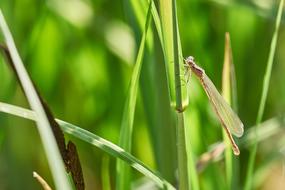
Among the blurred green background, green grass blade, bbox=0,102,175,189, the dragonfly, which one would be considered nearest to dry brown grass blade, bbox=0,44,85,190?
green grass blade, bbox=0,102,175,189

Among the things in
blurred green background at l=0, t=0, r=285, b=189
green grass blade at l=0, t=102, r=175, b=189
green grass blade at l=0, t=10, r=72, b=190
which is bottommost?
blurred green background at l=0, t=0, r=285, b=189

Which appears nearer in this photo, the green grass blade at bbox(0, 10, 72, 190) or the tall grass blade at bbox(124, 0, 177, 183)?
the green grass blade at bbox(0, 10, 72, 190)

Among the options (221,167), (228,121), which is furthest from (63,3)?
(228,121)

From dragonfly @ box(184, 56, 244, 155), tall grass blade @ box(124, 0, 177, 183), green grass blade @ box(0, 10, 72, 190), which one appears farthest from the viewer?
tall grass blade @ box(124, 0, 177, 183)

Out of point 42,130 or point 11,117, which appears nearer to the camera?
point 42,130

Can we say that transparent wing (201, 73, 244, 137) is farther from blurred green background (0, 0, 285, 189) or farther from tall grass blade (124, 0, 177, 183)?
blurred green background (0, 0, 285, 189)

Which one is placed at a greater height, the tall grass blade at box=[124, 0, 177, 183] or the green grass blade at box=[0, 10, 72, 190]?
the green grass blade at box=[0, 10, 72, 190]

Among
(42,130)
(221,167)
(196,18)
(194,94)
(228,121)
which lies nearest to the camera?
(42,130)

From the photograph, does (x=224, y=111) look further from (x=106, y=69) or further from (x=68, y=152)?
(x=106, y=69)

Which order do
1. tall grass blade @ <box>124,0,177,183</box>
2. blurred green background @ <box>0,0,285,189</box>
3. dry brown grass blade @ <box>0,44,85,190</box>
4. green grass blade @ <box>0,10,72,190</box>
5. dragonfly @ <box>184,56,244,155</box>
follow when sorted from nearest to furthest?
green grass blade @ <box>0,10,72,190</box>, dry brown grass blade @ <box>0,44,85,190</box>, dragonfly @ <box>184,56,244,155</box>, tall grass blade @ <box>124,0,177,183</box>, blurred green background @ <box>0,0,285,189</box>

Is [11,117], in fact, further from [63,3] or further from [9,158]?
[63,3]

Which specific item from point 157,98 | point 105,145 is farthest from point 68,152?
point 157,98
